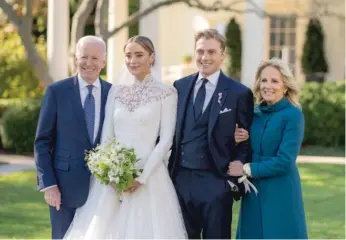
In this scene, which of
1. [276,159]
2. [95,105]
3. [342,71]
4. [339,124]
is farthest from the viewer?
[342,71]

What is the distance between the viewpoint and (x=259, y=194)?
5.26m

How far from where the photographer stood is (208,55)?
17.2ft

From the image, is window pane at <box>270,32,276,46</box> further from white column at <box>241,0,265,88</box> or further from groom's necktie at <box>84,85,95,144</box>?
groom's necktie at <box>84,85,95,144</box>

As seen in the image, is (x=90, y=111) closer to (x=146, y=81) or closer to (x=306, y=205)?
(x=146, y=81)

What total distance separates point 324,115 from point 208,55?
10.7m

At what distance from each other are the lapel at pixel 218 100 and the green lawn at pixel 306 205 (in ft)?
11.0

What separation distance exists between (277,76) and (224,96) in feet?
1.32

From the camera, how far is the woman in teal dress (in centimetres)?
512

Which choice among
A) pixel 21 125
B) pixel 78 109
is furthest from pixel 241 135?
pixel 21 125

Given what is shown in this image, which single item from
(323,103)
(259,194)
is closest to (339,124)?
(323,103)

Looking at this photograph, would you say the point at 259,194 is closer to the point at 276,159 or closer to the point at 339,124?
the point at 276,159

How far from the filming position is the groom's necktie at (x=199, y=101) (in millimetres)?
5246

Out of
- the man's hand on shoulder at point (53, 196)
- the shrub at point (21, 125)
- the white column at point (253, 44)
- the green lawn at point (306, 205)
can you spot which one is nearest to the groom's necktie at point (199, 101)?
Result: the man's hand on shoulder at point (53, 196)

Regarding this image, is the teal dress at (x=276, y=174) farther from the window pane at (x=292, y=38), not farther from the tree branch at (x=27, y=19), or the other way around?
the window pane at (x=292, y=38)
